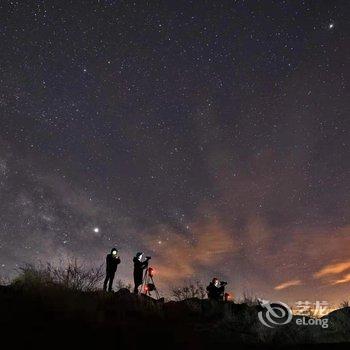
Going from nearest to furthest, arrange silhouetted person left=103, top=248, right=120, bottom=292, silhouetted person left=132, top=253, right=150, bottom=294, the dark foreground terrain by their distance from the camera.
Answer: the dark foreground terrain, silhouetted person left=103, top=248, right=120, bottom=292, silhouetted person left=132, top=253, right=150, bottom=294

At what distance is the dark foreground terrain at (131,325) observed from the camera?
5.96 metres

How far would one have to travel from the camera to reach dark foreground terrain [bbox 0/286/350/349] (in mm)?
5965

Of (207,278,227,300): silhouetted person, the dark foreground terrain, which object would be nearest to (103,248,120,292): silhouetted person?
the dark foreground terrain

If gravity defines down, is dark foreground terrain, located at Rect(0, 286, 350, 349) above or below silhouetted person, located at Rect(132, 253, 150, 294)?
below

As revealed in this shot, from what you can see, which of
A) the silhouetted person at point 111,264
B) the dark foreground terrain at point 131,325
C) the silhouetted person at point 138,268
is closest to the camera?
the dark foreground terrain at point 131,325

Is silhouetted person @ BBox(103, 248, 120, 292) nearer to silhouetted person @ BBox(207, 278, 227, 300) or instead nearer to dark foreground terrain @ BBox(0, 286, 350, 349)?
dark foreground terrain @ BBox(0, 286, 350, 349)

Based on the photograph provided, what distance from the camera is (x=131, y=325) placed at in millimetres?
7691

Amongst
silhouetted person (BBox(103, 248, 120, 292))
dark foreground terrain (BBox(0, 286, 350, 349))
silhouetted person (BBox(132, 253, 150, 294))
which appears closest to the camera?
dark foreground terrain (BBox(0, 286, 350, 349))

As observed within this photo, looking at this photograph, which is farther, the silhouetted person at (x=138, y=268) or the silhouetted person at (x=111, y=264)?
the silhouetted person at (x=138, y=268)

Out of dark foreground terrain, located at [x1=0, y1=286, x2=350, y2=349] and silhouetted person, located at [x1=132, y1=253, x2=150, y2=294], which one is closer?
dark foreground terrain, located at [x1=0, y1=286, x2=350, y2=349]

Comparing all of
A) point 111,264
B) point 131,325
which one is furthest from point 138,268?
point 131,325

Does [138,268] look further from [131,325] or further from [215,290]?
[131,325]

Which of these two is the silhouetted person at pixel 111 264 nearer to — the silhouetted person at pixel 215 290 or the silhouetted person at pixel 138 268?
the silhouetted person at pixel 138 268

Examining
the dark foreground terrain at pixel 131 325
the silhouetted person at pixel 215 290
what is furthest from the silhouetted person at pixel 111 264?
the silhouetted person at pixel 215 290
